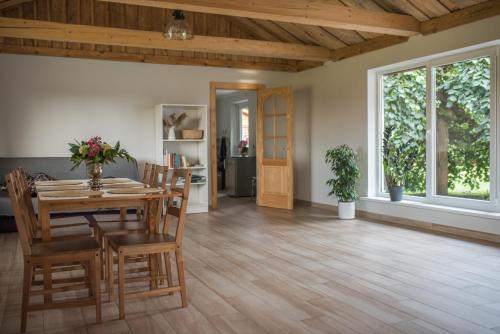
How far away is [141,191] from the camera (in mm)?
3275

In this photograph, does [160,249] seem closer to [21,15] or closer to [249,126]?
[21,15]

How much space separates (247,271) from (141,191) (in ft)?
4.09

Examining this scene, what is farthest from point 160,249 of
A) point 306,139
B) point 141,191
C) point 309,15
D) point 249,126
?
point 249,126

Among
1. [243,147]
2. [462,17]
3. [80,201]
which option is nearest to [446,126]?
[462,17]

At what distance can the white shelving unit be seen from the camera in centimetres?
744

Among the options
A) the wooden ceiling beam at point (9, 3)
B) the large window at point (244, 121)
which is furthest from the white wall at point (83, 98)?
the large window at point (244, 121)

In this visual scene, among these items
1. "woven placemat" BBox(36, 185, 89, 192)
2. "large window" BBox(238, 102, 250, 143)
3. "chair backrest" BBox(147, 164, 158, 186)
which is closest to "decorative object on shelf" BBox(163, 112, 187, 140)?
"chair backrest" BBox(147, 164, 158, 186)

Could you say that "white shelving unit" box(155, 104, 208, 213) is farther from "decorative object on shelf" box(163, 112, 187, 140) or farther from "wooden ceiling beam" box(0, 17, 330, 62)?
"wooden ceiling beam" box(0, 17, 330, 62)

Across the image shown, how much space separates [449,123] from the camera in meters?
5.84

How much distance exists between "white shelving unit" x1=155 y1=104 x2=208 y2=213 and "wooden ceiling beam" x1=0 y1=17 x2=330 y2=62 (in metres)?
1.18

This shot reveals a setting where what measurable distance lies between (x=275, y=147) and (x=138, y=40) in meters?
2.98

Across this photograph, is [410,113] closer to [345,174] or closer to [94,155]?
[345,174]

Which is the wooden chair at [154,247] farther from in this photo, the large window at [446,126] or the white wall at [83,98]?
the white wall at [83,98]

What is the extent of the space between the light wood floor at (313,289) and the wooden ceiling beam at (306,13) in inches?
93.3
